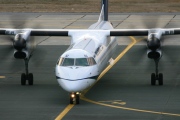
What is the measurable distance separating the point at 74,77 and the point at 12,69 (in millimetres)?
12790

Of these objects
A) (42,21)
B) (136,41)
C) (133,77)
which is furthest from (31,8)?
(133,77)

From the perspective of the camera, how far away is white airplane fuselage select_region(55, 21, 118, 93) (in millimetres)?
35969

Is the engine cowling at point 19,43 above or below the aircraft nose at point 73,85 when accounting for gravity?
above

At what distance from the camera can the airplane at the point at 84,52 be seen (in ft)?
119

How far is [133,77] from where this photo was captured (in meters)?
44.5

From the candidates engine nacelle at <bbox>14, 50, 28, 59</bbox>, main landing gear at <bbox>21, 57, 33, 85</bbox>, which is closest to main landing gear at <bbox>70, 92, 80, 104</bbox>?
engine nacelle at <bbox>14, 50, 28, 59</bbox>

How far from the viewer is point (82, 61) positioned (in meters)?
37.4

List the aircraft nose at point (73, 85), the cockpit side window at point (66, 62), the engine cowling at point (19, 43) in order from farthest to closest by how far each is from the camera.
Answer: the engine cowling at point (19, 43), the cockpit side window at point (66, 62), the aircraft nose at point (73, 85)

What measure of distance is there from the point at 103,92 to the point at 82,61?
3.33m

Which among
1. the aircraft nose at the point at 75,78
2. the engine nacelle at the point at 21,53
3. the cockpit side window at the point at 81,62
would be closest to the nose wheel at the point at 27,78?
the engine nacelle at the point at 21,53

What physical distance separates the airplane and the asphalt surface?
2.44 feet

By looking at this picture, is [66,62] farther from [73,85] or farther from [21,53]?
[21,53]

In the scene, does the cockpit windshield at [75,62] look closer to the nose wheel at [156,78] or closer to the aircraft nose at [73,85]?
the aircraft nose at [73,85]

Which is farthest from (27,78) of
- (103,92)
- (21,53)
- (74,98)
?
(74,98)
